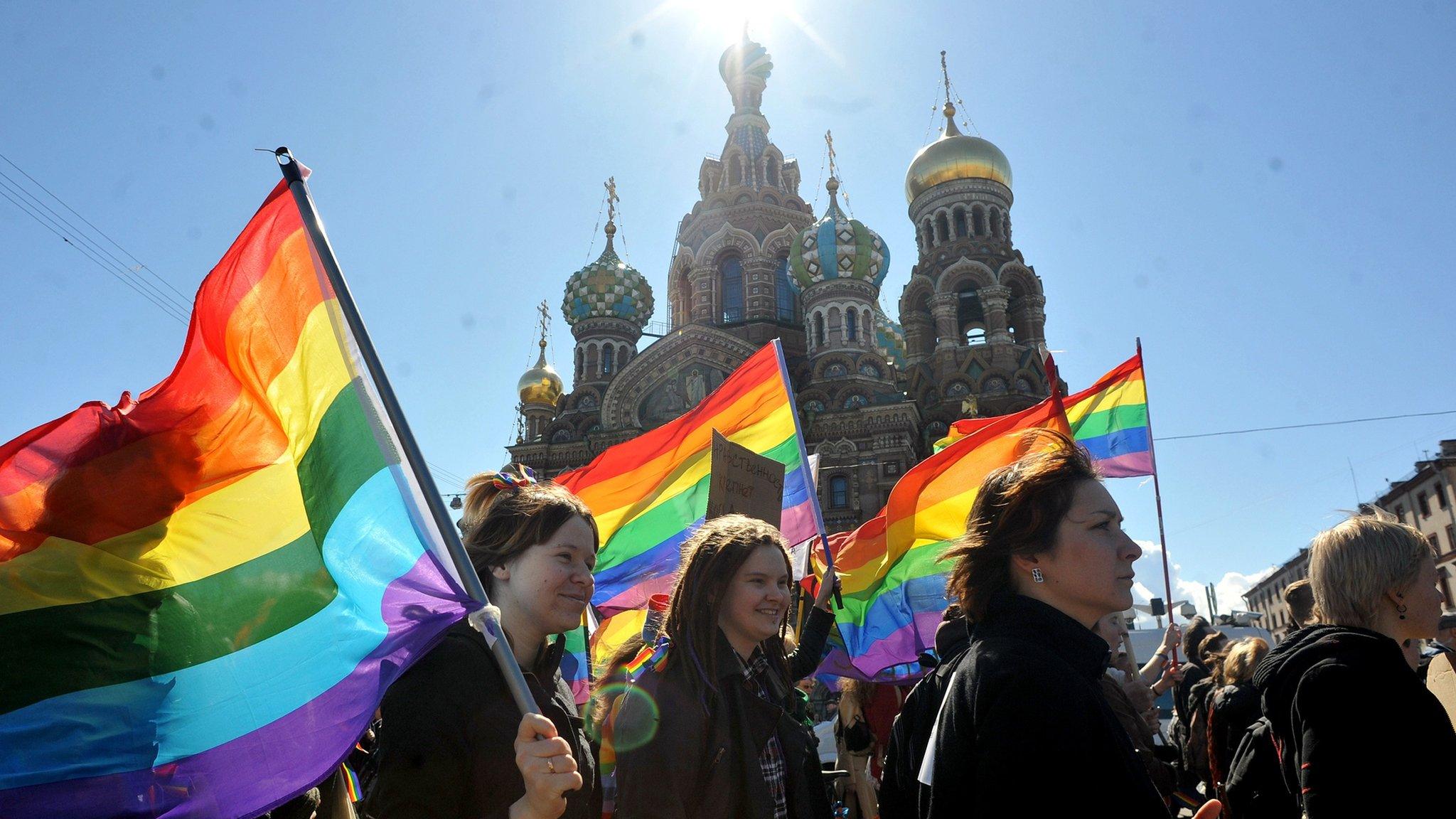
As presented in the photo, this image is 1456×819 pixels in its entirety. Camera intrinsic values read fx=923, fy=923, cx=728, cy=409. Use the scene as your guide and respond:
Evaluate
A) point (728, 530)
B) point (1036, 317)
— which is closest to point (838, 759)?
point (728, 530)

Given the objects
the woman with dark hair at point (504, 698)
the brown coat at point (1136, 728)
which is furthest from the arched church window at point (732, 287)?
the woman with dark hair at point (504, 698)

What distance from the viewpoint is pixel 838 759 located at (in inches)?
292

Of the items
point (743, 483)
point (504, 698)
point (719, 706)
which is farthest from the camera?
point (743, 483)

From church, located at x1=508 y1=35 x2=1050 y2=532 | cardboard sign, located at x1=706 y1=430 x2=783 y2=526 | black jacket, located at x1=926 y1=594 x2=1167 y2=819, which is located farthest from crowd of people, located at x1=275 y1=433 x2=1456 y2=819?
church, located at x1=508 y1=35 x2=1050 y2=532

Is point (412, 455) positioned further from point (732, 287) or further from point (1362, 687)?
point (732, 287)

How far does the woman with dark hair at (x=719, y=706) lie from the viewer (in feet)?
8.50

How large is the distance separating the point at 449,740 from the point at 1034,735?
137cm

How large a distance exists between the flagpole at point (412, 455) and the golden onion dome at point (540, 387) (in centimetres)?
3431

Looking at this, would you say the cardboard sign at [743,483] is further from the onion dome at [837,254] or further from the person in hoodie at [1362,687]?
the onion dome at [837,254]

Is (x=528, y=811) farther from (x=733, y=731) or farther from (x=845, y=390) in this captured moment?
(x=845, y=390)

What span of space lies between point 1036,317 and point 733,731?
2772 centimetres

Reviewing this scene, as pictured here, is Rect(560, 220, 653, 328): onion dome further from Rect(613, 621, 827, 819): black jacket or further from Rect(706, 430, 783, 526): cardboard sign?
Rect(613, 621, 827, 819): black jacket

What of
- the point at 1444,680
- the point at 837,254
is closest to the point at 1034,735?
the point at 1444,680

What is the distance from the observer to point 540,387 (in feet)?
120
